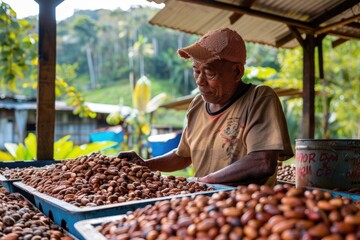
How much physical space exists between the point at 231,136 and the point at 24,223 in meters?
1.28

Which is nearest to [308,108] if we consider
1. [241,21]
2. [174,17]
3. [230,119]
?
[241,21]

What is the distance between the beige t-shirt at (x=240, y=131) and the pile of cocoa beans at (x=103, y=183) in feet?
1.28

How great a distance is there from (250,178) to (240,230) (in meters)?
1.06

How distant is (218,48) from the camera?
7.64ft

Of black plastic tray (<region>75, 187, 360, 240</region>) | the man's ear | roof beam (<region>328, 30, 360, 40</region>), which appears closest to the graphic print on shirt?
the man's ear

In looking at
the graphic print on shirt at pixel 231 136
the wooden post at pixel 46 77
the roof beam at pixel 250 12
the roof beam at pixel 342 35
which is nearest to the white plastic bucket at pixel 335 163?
the graphic print on shirt at pixel 231 136

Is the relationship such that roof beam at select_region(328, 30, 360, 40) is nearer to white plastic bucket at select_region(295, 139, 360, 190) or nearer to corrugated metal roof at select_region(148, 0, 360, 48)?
corrugated metal roof at select_region(148, 0, 360, 48)

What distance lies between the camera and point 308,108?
15.5 feet

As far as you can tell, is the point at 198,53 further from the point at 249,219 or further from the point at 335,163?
the point at 249,219

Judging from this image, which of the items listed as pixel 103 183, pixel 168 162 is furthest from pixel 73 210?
pixel 168 162

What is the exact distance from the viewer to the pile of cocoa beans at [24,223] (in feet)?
5.15

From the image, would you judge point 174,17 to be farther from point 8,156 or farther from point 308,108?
point 8,156

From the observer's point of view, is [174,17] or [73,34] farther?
[73,34]

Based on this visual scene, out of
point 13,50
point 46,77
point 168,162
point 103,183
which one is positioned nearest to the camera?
point 103,183
